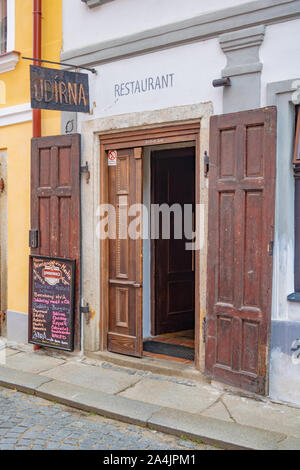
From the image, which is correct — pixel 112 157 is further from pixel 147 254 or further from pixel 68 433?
pixel 68 433

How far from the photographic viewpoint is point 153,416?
4.72 metres

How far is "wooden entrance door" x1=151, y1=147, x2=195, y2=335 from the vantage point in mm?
7172

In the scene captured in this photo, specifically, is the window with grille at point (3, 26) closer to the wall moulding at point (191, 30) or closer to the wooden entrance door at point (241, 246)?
the wall moulding at point (191, 30)

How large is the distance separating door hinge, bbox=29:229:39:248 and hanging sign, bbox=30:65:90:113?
1749 mm

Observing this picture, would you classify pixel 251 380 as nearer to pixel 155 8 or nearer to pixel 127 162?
pixel 127 162

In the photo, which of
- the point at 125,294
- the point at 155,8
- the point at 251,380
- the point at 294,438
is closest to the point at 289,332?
the point at 251,380

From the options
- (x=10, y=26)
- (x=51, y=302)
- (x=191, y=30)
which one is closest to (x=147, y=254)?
(x=51, y=302)

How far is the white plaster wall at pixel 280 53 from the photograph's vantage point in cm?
484

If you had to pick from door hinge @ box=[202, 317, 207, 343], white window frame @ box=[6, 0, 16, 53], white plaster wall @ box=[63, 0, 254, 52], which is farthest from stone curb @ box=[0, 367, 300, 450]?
white window frame @ box=[6, 0, 16, 53]

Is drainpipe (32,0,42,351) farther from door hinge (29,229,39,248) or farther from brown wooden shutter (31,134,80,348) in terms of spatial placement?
door hinge (29,229,39,248)

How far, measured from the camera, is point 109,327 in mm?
6625

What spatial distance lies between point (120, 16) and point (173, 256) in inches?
129

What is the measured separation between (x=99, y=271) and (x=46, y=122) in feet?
7.21

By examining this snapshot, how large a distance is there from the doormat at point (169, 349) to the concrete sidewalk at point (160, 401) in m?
0.53
